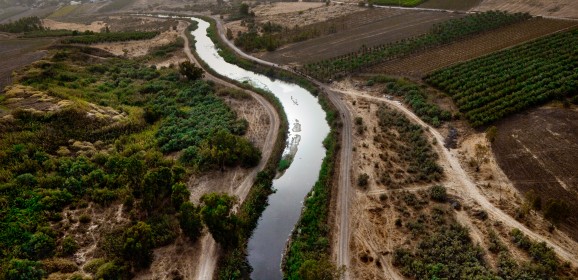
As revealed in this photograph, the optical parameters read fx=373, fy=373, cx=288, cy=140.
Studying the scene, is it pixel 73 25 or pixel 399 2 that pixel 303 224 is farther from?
pixel 73 25

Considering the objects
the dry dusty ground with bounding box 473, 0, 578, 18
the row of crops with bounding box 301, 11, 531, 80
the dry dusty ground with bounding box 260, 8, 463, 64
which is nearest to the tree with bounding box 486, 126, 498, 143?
the row of crops with bounding box 301, 11, 531, 80

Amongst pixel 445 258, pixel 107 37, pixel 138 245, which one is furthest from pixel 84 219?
pixel 107 37

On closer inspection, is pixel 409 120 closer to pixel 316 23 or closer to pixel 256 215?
pixel 256 215

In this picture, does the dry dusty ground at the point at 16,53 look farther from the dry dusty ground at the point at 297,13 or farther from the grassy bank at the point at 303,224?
the grassy bank at the point at 303,224

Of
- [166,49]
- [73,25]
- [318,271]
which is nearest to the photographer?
[318,271]

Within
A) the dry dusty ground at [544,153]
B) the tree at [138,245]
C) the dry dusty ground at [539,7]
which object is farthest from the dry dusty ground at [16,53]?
the dry dusty ground at [539,7]

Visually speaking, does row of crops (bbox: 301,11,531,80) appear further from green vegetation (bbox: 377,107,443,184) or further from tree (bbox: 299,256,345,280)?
tree (bbox: 299,256,345,280)

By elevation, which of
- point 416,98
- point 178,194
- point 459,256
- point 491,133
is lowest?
point 459,256
